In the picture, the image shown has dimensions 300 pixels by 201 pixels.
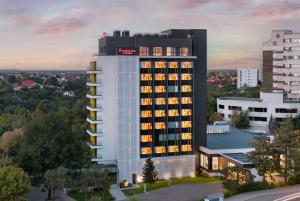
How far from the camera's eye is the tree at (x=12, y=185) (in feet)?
174

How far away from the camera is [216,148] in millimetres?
77000

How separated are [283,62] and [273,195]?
9346cm

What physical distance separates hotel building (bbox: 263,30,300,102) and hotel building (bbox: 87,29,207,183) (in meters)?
75.5

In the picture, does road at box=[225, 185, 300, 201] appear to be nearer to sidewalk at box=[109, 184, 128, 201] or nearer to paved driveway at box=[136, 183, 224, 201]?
paved driveway at box=[136, 183, 224, 201]

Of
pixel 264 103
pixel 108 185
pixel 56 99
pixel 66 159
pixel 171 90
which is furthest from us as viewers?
pixel 56 99

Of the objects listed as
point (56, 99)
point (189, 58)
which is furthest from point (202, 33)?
point (56, 99)

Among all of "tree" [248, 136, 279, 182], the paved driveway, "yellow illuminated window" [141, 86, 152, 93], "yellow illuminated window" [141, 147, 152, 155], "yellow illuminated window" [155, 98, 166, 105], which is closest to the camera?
the paved driveway

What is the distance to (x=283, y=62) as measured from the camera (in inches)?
5753

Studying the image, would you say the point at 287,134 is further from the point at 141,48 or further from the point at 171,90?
the point at 141,48

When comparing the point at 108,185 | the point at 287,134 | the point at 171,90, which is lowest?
the point at 108,185

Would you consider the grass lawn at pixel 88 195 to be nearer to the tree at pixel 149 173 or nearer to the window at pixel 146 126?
the tree at pixel 149 173

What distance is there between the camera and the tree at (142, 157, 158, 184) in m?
70.1

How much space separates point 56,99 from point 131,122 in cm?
9765

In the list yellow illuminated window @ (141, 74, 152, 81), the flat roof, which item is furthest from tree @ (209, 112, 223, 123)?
yellow illuminated window @ (141, 74, 152, 81)
